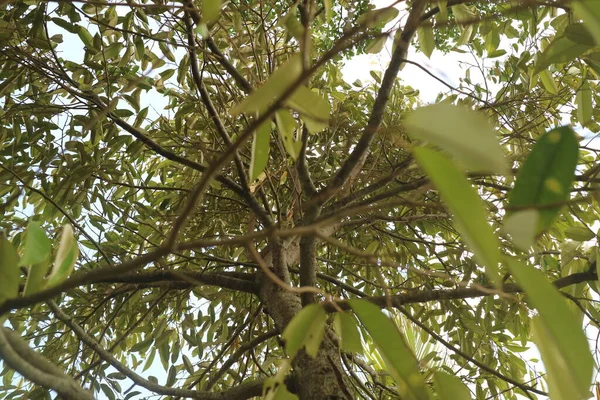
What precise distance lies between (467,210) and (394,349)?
0.53 ft

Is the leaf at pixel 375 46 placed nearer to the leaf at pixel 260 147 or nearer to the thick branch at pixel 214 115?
the thick branch at pixel 214 115

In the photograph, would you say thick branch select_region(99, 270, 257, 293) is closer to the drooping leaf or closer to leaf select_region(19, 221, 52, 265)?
leaf select_region(19, 221, 52, 265)

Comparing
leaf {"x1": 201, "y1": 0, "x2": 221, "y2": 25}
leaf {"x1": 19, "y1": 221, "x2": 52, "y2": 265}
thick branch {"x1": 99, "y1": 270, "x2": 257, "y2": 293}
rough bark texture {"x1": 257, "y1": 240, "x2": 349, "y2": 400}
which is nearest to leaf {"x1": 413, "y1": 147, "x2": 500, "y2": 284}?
leaf {"x1": 201, "y1": 0, "x2": 221, "y2": 25}

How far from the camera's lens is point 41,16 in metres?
1.11

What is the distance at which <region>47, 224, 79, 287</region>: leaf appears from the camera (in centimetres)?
40

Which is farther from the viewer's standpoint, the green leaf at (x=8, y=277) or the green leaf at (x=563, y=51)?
the green leaf at (x=563, y=51)

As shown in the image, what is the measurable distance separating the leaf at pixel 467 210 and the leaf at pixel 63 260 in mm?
305

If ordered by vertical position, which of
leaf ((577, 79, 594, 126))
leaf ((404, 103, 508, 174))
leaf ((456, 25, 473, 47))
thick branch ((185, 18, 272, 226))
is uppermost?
leaf ((456, 25, 473, 47))

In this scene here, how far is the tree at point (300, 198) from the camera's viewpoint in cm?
29

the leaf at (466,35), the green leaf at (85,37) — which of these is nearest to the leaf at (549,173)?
the leaf at (466,35)

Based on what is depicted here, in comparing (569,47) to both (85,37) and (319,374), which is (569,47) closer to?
(319,374)

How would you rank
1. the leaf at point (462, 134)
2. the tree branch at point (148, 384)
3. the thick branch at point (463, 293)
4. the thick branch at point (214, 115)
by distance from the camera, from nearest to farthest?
the leaf at point (462, 134), the tree branch at point (148, 384), the thick branch at point (463, 293), the thick branch at point (214, 115)

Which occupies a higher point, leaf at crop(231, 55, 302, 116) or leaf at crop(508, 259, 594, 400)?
leaf at crop(231, 55, 302, 116)

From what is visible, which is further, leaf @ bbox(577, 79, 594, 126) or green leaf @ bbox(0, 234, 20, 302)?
leaf @ bbox(577, 79, 594, 126)
